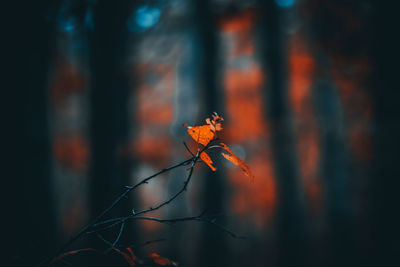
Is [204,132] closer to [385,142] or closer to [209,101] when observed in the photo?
[209,101]

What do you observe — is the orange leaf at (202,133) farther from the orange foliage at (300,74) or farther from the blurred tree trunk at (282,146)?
the orange foliage at (300,74)

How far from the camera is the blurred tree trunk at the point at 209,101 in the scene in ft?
6.41

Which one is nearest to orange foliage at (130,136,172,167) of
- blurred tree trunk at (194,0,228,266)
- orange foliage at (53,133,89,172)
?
blurred tree trunk at (194,0,228,266)

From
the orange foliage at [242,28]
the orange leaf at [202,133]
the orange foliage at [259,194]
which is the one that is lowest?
the orange foliage at [259,194]

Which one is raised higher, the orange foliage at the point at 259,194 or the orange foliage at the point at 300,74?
the orange foliage at the point at 300,74

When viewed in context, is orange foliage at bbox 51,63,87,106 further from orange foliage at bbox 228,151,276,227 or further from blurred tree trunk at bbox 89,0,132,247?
orange foliage at bbox 228,151,276,227

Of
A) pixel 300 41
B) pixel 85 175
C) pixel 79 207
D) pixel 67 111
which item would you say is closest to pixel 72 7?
pixel 67 111

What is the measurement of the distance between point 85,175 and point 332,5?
10.3 feet

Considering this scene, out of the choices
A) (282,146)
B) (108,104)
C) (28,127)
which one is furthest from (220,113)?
(28,127)

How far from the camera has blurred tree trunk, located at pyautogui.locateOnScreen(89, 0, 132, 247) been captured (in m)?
2.25

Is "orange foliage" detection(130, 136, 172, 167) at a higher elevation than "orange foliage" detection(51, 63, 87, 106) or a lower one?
lower

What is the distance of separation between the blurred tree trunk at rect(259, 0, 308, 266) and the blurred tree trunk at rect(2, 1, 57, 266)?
2.45m

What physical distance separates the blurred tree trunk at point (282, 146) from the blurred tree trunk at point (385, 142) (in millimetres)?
595

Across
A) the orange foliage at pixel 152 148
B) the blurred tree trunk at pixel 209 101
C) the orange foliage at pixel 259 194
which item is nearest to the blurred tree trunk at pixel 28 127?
the orange foliage at pixel 152 148
